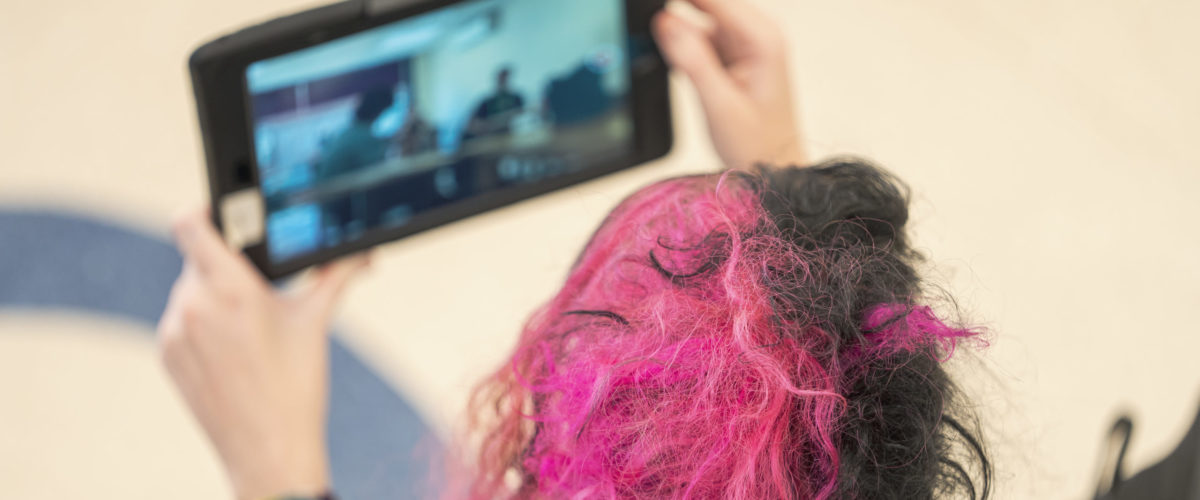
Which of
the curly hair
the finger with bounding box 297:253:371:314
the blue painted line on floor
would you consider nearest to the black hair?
the curly hair

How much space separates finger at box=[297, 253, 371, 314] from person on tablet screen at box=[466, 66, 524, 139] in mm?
116

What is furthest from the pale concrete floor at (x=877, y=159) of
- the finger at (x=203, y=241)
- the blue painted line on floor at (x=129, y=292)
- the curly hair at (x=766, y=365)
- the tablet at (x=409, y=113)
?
the curly hair at (x=766, y=365)

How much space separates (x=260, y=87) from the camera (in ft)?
1.76

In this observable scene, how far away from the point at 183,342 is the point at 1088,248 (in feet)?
3.58

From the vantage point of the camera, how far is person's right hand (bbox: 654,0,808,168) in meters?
0.61

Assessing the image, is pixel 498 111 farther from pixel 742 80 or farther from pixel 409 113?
pixel 742 80

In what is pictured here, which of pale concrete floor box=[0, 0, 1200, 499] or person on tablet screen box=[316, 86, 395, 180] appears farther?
pale concrete floor box=[0, 0, 1200, 499]

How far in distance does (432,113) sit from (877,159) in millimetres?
746

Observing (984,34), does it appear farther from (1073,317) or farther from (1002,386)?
(1002,386)

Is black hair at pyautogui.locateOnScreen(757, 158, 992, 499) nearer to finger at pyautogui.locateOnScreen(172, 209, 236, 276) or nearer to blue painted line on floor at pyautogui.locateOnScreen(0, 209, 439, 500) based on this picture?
finger at pyautogui.locateOnScreen(172, 209, 236, 276)

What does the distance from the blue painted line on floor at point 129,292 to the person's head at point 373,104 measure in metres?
0.55

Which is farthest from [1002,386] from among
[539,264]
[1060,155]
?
[1060,155]

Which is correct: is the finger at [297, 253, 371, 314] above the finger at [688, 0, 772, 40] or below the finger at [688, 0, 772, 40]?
below

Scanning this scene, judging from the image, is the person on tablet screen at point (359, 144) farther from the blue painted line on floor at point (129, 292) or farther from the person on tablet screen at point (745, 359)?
the blue painted line on floor at point (129, 292)
